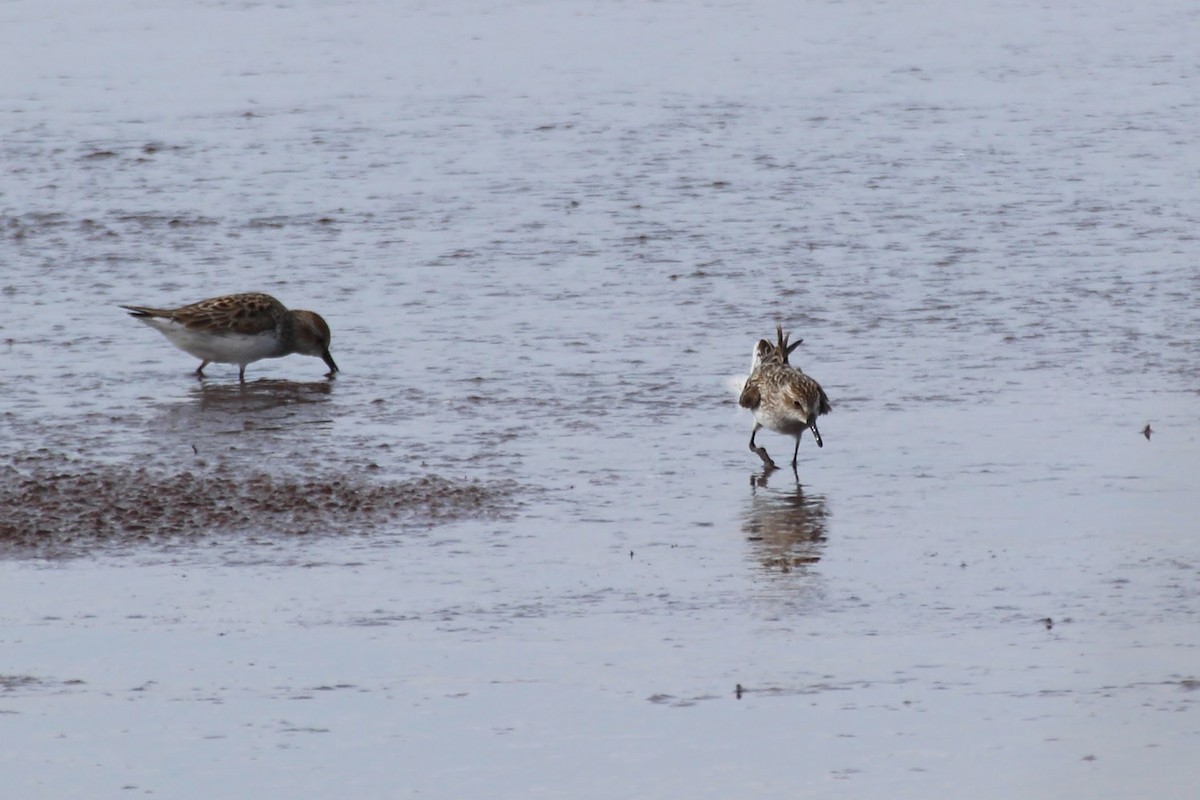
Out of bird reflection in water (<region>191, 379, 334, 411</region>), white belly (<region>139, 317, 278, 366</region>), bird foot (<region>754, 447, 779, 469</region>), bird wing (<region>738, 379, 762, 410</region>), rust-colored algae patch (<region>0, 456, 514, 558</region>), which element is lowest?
bird reflection in water (<region>191, 379, 334, 411</region>)

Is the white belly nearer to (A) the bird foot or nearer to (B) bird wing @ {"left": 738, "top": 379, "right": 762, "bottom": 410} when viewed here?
(B) bird wing @ {"left": 738, "top": 379, "right": 762, "bottom": 410}

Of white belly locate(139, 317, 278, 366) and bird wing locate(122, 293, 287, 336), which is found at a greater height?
bird wing locate(122, 293, 287, 336)

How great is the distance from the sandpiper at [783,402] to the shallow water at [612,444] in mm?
209

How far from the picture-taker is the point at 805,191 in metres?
19.6

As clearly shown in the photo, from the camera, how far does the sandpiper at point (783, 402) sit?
11.4 metres

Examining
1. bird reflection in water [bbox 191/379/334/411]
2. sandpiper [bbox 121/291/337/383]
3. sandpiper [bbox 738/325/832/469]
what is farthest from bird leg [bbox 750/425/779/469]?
sandpiper [bbox 121/291/337/383]

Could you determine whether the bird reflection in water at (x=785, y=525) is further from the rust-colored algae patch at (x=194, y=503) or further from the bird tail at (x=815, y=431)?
the rust-colored algae patch at (x=194, y=503)

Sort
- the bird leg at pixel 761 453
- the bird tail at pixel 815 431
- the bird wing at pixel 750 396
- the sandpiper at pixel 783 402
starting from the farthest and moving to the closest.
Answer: the bird wing at pixel 750 396, the bird leg at pixel 761 453, the bird tail at pixel 815 431, the sandpiper at pixel 783 402

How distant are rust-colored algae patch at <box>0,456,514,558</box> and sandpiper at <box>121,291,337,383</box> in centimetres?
239

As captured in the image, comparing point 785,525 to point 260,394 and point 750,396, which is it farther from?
point 260,394

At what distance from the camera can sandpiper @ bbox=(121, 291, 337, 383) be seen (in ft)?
45.1

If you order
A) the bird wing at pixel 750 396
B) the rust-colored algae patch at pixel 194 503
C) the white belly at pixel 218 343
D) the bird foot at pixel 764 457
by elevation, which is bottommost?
the bird foot at pixel 764 457

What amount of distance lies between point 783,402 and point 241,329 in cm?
391

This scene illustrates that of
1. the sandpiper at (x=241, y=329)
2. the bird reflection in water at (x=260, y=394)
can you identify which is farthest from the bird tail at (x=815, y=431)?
the sandpiper at (x=241, y=329)
